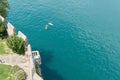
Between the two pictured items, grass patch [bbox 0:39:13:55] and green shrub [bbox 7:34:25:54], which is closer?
green shrub [bbox 7:34:25:54]

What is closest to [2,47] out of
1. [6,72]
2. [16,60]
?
[16,60]

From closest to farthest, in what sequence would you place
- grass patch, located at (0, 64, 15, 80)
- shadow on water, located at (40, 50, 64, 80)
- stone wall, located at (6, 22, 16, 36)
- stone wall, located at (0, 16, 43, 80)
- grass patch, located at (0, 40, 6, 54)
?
stone wall, located at (0, 16, 43, 80) < grass patch, located at (0, 64, 15, 80) < grass patch, located at (0, 40, 6, 54) < stone wall, located at (6, 22, 16, 36) < shadow on water, located at (40, 50, 64, 80)

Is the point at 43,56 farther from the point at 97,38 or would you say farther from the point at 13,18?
the point at 13,18

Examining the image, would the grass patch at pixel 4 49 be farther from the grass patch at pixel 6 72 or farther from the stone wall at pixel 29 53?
the grass patch at pixel 6 72

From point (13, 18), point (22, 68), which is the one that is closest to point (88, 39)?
point (13, 18)

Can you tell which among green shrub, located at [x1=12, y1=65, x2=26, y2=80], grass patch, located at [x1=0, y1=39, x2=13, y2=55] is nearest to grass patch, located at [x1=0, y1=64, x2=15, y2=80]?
green shrub, located at [x1=12, y1=65, x2=26, y2=80]

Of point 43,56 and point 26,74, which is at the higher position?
point 26,74

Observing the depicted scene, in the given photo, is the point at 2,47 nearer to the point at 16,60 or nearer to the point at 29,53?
the point at 16,60

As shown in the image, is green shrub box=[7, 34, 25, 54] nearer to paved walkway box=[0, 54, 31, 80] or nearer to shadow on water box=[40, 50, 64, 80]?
paved walkway box=[0, 54, 31, 80]
